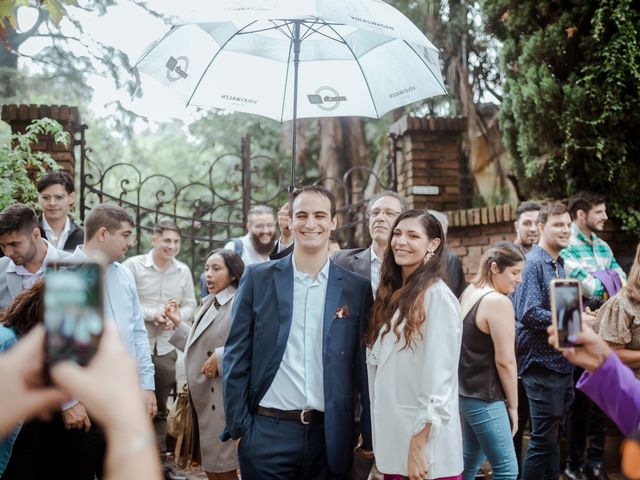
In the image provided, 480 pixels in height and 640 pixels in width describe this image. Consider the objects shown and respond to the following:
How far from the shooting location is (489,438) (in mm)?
3980

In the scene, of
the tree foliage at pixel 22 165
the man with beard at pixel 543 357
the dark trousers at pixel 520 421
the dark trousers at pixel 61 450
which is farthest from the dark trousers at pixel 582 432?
the tree foliage at pixel 22 165

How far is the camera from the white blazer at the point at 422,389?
9.65ft

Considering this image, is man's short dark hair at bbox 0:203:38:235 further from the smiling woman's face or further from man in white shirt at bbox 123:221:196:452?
man in white shirt at bbox 123:221:196:452

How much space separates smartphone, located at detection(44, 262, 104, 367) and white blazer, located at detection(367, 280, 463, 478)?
80.3 inches

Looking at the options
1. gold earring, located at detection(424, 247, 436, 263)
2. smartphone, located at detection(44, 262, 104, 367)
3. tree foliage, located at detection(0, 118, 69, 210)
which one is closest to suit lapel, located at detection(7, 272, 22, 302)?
tree foliage, located at detection(0, 118, 69, 210)

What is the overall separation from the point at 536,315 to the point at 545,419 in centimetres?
73

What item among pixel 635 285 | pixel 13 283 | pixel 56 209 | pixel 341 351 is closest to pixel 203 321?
pixel 13 283

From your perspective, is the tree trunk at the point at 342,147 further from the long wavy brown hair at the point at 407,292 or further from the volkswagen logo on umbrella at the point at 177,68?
the long wavy brown hair at the point at 407,292

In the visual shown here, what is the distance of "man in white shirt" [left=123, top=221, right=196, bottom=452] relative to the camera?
590cm

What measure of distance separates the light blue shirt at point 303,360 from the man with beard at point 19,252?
1610 millimetres

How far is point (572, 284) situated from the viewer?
2057mm

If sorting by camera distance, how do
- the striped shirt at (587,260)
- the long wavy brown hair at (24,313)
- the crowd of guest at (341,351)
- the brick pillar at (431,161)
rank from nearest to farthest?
1. the crowd of guest at (341,351)
2. the long wavy brown hair at (24,313)
3. the striped shirt at (587,260)
4. the brick pillar at (431,161)

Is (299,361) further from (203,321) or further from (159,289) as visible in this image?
(159,289)

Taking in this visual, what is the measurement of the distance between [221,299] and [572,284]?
3066 mm
